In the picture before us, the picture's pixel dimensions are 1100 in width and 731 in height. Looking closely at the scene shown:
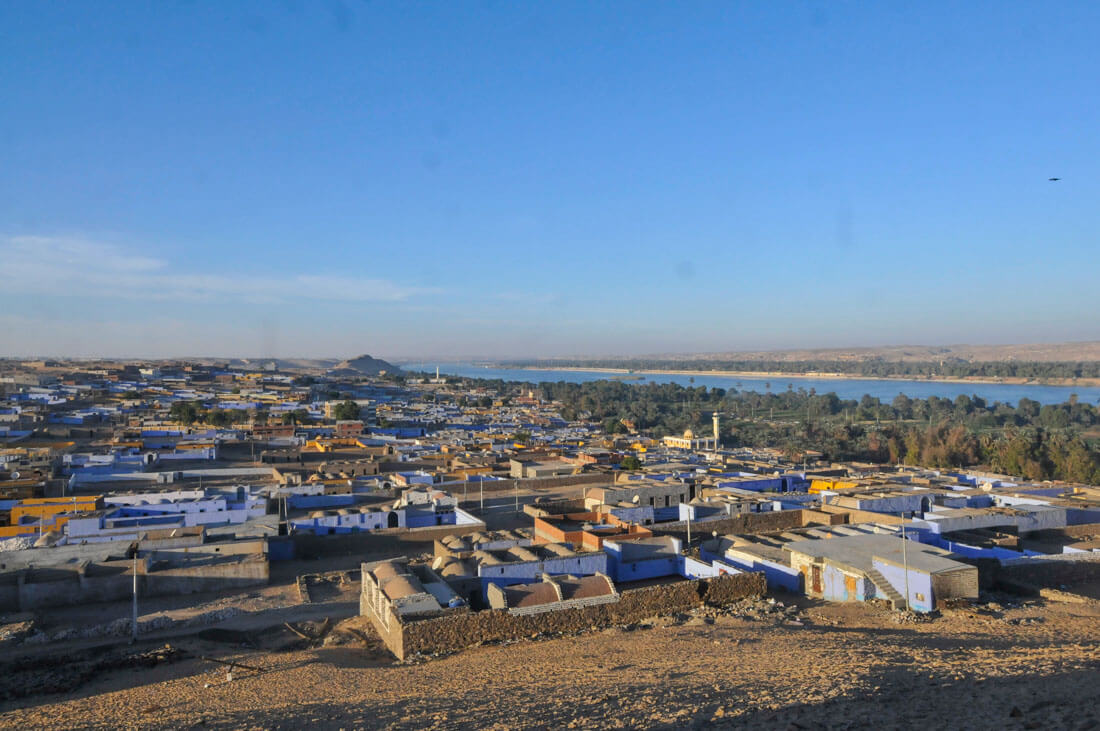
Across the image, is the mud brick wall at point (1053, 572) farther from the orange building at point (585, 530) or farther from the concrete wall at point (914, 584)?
the orange building at point (585, 530)

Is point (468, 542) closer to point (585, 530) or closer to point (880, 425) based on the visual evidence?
point (585, 530)

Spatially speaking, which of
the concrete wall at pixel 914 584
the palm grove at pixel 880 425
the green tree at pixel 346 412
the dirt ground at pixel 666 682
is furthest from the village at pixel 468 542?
the green tree at pixel 346 412

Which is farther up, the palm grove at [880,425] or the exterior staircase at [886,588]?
the exterior staircase at [886,588]

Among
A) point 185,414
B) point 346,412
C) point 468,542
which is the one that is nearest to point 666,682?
point 468,542

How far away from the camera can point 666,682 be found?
7438 millimetres

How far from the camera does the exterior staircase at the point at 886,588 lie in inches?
444

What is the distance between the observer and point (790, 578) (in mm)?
12516

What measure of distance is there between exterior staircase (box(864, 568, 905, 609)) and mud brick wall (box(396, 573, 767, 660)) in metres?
1.67

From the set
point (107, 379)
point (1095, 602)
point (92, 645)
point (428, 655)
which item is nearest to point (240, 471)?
point (92, 645)

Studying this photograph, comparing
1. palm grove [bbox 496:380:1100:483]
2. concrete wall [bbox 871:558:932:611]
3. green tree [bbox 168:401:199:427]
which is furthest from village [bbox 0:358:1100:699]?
green tree [bbox 168:401:199:427]

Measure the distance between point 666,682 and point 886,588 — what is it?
579 centimetres

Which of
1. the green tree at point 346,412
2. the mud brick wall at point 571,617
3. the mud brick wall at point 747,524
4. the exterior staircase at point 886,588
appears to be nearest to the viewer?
the mud brick wall at point 571,617

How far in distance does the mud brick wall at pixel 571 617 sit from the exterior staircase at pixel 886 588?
5.47ft

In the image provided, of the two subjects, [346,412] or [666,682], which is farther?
[346,412]
